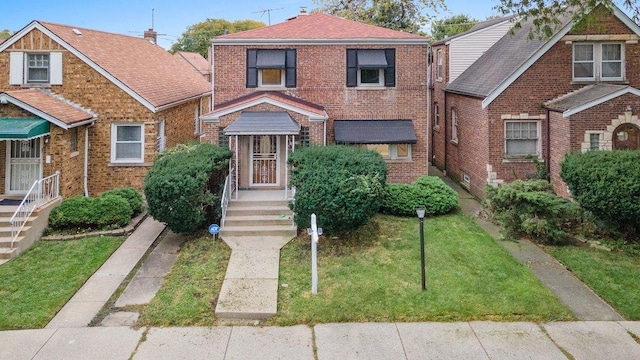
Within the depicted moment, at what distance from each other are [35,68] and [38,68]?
103mm

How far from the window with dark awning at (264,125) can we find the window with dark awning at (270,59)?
2.29m

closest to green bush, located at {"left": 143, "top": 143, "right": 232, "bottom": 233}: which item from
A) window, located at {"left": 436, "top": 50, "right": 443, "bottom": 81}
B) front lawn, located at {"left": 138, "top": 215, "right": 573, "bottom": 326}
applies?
front lawn, located at {"left": 138, "top": 215, "right": 573, "bottom": 326}

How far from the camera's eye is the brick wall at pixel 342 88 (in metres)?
17.6

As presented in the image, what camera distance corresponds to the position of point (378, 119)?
58.2ft

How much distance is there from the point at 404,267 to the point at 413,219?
416cm

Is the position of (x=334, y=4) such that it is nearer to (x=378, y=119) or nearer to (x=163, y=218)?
(x=378, y=119)

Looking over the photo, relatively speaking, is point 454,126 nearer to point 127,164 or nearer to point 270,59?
point 270,59

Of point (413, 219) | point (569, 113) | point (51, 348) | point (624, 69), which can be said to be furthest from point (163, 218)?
point (624, 69)

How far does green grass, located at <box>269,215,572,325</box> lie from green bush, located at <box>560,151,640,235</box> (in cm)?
252

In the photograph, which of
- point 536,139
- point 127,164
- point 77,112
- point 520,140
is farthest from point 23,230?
point 536,139

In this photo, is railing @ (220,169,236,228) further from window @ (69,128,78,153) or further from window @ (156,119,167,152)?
window @ (69,128,78,153)

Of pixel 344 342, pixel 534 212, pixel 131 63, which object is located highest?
pixel 131 63

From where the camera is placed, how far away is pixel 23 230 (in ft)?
40.1

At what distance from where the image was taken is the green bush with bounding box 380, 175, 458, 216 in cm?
1502
